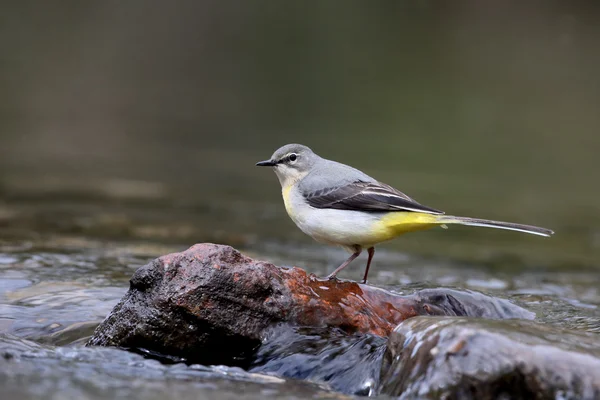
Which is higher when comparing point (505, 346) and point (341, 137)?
point (341, 137)

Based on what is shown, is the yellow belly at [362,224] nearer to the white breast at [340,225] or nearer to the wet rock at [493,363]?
the white breast at [340,225]

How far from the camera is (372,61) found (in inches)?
1452

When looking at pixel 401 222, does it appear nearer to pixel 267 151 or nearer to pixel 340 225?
pixel 340 225

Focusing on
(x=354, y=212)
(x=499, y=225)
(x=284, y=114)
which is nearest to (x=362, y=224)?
(x=354, y=212)

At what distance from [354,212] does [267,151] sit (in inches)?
548

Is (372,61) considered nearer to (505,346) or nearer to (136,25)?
(136,25)

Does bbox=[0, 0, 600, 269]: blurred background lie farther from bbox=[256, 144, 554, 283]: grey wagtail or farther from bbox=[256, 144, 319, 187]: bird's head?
bbox=[256, 144, 554, 283]: grey wagtail

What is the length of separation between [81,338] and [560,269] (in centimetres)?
740

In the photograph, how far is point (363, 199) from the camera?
6.74 m

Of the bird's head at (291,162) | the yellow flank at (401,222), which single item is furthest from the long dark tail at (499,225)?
the bird's head at (291,162)

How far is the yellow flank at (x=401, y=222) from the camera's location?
652 centimetres

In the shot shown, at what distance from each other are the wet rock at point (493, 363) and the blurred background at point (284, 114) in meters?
6.53

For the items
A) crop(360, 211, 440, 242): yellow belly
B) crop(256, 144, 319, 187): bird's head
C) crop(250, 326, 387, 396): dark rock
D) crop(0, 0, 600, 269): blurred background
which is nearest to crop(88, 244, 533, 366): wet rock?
crop(250, 326, 387, 396): dark rock

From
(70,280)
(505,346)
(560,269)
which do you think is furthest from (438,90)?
(505,346)
